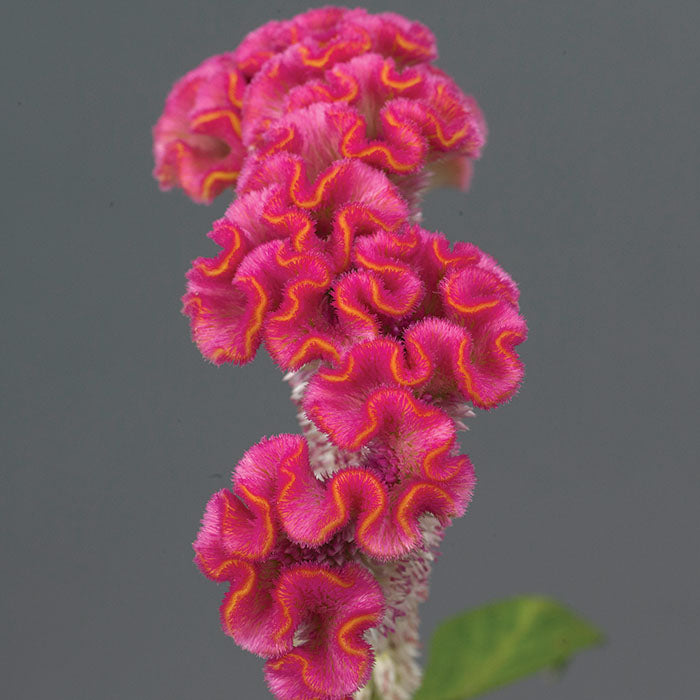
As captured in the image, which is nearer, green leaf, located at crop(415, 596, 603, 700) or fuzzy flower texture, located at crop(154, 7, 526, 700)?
fuzzy flower texture, located at crop(154, 7, 526, 700)

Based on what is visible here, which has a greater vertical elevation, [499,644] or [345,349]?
[345,349]

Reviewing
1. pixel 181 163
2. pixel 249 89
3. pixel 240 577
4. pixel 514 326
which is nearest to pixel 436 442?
pixel 514 326

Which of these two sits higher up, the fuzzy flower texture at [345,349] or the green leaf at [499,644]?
the fuzzy flower texture at [345,349]

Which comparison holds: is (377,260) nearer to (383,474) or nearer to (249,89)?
(383,474)

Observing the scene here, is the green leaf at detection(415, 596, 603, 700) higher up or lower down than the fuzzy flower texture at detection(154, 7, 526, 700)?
lower down
